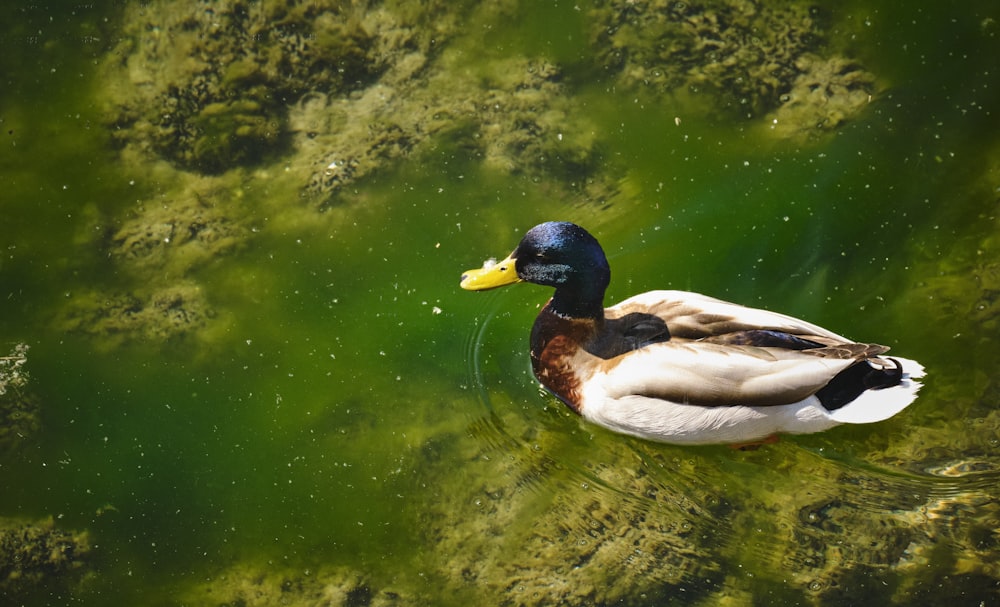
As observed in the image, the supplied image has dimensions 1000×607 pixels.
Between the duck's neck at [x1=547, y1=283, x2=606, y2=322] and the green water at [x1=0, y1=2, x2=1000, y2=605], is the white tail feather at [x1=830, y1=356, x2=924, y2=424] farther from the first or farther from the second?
the duck's neck at [x1=547, y1=283, x2=606, y2=322]

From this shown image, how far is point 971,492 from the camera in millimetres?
4520

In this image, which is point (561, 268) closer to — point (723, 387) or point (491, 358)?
point (491, 358)

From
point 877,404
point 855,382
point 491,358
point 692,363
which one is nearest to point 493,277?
point 491,358

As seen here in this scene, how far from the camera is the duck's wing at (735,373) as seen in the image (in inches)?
170

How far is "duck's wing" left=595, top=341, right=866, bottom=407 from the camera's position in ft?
14.2

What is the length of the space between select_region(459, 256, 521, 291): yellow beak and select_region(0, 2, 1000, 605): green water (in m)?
0.60

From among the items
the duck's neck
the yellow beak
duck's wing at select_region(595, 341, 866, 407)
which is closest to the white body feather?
duck's wing at select_region(595, 341, 866, 407)

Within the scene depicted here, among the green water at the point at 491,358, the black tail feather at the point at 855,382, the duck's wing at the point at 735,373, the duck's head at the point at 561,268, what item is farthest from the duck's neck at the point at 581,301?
the black tail feather at the point at 855,382

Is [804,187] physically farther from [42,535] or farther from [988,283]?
[42,535]

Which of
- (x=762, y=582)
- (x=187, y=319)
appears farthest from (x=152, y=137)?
(x=762, y=582)

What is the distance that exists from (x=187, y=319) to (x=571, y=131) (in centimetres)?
266

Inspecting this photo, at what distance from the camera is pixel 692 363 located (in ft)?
14.4

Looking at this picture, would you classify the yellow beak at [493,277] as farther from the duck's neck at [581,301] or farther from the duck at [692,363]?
the duck's neck at [581,301]

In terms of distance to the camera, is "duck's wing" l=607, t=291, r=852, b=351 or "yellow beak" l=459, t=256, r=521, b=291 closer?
"duck's wing" l=607, t=291, r=852, b=351
